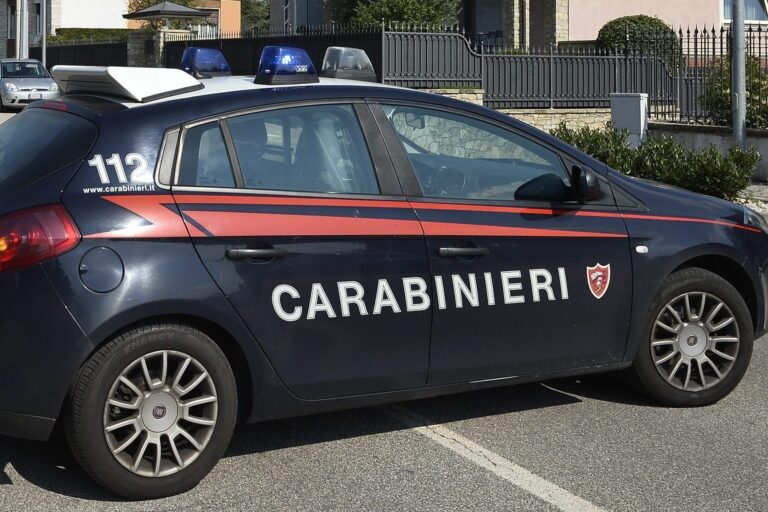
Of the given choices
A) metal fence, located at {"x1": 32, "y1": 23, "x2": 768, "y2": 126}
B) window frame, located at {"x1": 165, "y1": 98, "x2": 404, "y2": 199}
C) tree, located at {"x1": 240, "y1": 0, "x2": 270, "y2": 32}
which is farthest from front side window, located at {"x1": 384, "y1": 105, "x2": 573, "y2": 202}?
tree, located at {"x1": 240, "y1": 0, "x2": 270, "y2": 32}

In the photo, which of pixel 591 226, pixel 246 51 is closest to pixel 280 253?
pixel 591 226

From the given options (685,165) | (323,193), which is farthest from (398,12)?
(323,193)

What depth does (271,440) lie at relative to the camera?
5.16 meters

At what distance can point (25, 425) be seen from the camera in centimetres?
421

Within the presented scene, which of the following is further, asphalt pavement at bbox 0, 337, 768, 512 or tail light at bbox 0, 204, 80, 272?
asphalt pavement at bbox 0, 337, 768, 512

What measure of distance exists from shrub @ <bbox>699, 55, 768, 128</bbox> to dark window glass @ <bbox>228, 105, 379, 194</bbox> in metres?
12.7

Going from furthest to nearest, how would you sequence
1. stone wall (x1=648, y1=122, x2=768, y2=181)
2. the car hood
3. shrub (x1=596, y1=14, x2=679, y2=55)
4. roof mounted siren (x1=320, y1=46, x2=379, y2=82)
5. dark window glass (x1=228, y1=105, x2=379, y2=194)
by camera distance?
the car hood, shrub (x1=596, y1=14, x2=679, y2=55), stone wall (x1=648, y1=122, x2=768, y2=181), roof mounted siren (x1=320, y1=46, x2=379, y2=82), dark window glass (x1=228, y1=105, x2=379, y2=194)

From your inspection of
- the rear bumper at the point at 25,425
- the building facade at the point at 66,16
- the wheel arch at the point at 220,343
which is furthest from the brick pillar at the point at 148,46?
the rear bumper at the point at 25,425

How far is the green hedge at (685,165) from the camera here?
12766mm

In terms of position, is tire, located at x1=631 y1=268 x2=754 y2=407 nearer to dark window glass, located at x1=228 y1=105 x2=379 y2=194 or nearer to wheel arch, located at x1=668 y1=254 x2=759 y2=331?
wheel arch, located at x1=668 y1=254 x2=759 y2=331

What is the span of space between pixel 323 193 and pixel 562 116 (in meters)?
18.0

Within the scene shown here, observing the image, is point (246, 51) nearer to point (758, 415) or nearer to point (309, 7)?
point (309, 7)

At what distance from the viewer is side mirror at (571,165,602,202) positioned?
17.0 ft

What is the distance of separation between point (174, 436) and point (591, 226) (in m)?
2.02
